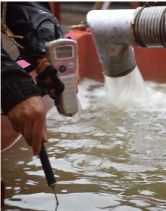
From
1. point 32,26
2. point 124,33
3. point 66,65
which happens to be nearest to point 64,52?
point 66,65

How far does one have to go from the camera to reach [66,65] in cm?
208

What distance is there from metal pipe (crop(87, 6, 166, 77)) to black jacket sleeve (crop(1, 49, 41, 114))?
149 cm

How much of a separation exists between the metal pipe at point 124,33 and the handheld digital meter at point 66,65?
110cm

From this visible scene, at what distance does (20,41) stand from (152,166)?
32.3 inches

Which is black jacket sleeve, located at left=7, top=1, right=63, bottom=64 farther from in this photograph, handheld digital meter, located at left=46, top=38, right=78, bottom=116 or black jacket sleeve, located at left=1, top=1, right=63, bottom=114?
handheld digital meter, located at left=46, top=38, right=78, bottom=116

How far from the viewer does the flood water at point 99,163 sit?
7.00 feet

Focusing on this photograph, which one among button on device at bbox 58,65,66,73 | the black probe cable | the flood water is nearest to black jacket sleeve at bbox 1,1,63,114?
button on device at bbox 58,65,66,73

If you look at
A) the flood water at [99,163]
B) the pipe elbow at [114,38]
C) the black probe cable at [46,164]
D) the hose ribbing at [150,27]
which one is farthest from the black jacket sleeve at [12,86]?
the pipe elbow at [114,38]

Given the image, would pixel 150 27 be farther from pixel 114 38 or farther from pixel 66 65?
pixel 66 65

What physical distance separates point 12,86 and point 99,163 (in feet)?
3.16

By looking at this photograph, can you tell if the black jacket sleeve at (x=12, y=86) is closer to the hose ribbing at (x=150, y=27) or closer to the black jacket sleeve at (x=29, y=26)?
the black jacket sleeve at (x=29, y=26)

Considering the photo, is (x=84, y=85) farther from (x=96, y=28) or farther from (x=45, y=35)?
(x=45, y=35)

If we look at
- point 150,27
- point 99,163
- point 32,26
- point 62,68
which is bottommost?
point 99,163

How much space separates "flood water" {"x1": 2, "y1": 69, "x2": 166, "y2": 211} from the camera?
7.00 ft
